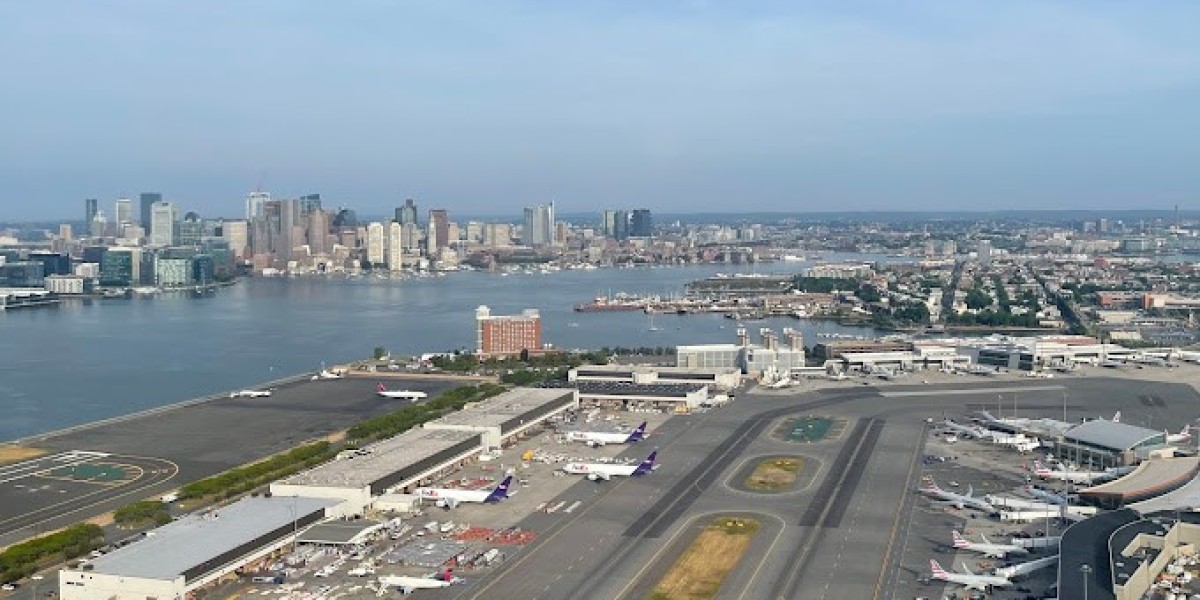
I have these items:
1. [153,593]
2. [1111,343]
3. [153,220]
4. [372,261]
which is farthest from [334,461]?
[153,220]

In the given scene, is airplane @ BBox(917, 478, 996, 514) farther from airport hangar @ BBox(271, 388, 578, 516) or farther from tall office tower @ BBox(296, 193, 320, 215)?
tall office tower @ BBox(296, 193, 320, 215)

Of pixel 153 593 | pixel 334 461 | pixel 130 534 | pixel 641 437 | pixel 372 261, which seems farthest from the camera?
pixel 372 261

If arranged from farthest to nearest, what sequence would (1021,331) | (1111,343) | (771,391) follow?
(1021,331)
(1111,343)
(771,391)

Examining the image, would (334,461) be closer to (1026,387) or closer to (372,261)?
(1026,387)

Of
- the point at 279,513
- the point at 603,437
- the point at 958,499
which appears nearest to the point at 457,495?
the point at 279,513

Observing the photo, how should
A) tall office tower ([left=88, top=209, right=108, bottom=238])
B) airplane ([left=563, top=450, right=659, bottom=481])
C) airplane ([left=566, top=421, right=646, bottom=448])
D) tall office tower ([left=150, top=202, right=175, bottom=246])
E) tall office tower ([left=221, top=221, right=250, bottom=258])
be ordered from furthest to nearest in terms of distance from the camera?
1. tall office tower ([left=88, top=209, right=108, bottom=238])
2. tall office tower ([left=221, top=221, right=250, bottom=258])
3. tall office tower ([left=150, top=202, right=175, bottom=246])
4. airplane ([left=566, top=421, right=646, bottom=448])
5. airplane ([left=563, top=450, right=659, bottom=481])

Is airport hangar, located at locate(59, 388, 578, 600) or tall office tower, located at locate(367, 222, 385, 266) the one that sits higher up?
tall office tower, located at locate(367, 222, 385, 266)

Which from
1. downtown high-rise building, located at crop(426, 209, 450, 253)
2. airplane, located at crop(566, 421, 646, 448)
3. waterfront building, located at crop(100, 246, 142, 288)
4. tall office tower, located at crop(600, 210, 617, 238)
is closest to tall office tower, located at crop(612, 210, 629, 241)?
tall office tower, located at crop(600, 210, 617, 238)
